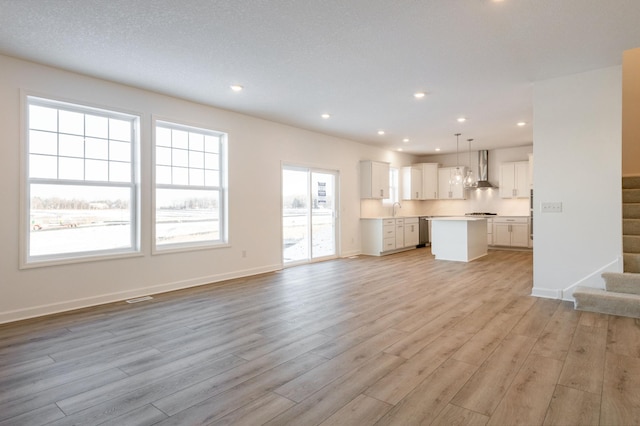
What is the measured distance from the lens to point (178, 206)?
5410mm

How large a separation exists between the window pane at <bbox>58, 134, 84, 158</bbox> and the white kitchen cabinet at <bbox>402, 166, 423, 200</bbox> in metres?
8.13

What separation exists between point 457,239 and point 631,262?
10.9ft

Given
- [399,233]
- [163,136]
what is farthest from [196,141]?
[399,233]

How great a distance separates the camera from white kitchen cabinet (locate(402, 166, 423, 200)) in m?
10.4

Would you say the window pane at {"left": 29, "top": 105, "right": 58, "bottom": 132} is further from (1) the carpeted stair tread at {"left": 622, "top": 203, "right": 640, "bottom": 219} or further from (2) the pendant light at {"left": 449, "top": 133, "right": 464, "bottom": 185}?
(1) the carpeted stair tread at {"left": 622, "top": 203, "right": 640, "bottom": 219}

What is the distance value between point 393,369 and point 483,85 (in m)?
3.92

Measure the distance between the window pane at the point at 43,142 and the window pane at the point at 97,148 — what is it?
323 millimetres

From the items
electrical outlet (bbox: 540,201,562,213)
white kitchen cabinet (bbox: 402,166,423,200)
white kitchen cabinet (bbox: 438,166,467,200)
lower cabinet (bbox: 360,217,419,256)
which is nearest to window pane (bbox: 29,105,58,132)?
electrical outlet (bbox: 540,201,562,213)

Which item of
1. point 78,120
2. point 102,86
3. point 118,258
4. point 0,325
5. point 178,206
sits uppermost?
point 102,86

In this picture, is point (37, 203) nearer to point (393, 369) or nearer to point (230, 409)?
point (230, 409)

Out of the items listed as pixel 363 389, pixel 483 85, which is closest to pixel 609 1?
pixel 483 85

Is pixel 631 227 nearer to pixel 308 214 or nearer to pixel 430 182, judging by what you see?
pixel 308 214

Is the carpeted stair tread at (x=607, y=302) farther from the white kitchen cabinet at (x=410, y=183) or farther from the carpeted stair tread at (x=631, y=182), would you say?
the white kitchen cabinet at (x=410, y=183)

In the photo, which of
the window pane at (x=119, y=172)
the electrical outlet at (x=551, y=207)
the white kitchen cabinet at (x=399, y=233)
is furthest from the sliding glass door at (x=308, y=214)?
the electrical outlet at (x=551, y=207)
